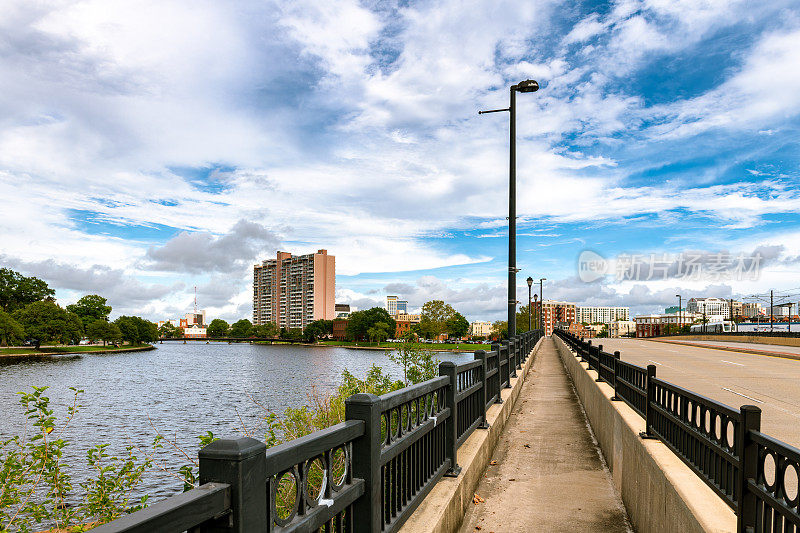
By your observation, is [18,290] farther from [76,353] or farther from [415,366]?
[415,366]

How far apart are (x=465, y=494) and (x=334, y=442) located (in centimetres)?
371

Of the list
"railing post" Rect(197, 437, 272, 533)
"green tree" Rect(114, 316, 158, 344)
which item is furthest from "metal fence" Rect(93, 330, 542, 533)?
"green tree" Rect(114, 316, 158, 344)

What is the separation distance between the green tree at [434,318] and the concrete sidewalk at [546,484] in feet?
336

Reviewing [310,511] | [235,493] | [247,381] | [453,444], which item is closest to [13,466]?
[453,444]

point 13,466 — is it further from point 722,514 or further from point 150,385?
point 150,385

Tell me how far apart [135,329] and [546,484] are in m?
155

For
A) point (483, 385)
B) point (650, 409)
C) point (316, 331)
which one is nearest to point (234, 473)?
point (650, 409)

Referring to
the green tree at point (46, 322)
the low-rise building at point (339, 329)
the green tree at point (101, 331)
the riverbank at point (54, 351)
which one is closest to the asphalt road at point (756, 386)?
the riverbank at point (54, 351)

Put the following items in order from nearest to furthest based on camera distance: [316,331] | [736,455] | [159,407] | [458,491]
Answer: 1. [736,455]
2. [458,491]
3. [159,407]
4. [316,331]

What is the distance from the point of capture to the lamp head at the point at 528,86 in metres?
13.5

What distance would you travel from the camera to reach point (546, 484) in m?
7.40

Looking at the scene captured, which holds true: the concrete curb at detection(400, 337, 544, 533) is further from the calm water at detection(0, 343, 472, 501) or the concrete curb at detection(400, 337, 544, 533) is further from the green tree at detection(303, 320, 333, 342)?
→ the green tree at detection(303, 320, 333, 342)

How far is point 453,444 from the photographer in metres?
5.95

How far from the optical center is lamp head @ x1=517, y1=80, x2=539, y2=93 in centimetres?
1349
